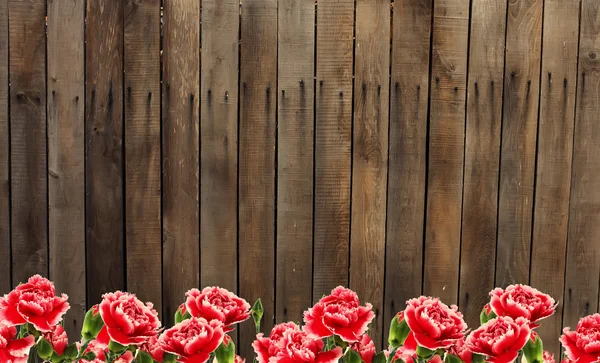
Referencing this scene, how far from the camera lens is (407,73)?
2.62 m

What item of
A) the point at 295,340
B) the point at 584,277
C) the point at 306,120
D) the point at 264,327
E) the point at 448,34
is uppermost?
the point at 448,34

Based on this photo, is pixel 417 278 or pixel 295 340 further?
pixel 417 278

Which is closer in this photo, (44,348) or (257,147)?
(44,348)

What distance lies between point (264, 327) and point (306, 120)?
705 millimetres

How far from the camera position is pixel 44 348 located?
52.6 inches

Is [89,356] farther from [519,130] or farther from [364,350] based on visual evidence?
[519,130]

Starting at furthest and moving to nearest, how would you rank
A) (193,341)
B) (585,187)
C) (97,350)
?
(585,187)
(97,350)
(193,341)

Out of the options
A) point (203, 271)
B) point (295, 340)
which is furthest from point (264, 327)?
point (295, 340)

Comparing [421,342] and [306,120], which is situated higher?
[306,120]

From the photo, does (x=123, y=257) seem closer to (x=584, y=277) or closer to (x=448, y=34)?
(x=448, y=34)

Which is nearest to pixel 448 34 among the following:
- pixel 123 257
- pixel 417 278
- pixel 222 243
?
pixel 417 278

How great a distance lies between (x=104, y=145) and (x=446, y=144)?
3.59 ft

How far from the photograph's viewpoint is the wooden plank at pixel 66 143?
2588 mm

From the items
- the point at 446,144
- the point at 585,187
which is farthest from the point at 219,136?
the point at 585,187
